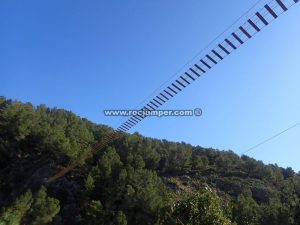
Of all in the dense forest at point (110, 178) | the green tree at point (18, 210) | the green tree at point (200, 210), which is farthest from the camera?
the dense forest at point (110, 178)

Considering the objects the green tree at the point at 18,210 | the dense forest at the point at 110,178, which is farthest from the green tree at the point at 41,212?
the green tree at the point at 18,210

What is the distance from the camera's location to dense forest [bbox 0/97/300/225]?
51062mm

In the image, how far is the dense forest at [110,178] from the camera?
51062 millimetres

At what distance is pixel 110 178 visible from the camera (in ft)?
206

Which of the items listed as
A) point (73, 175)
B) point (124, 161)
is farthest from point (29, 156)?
point (124, 161)

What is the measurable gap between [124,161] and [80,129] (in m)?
11.2

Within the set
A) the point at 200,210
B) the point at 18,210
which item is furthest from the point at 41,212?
the point at 200,210

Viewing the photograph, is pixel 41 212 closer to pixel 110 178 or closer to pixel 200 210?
pixel 110 178

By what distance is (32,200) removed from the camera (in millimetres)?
52438

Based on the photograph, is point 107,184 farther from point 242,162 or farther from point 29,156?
point 242,162

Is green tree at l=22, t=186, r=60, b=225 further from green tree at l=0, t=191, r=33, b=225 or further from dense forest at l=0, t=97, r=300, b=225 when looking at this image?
green tree at l=0, t=191, r=33, b=225

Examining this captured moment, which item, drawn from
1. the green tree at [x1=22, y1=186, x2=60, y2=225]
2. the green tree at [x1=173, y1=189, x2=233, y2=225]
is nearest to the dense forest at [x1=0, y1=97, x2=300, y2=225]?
the green tree at [x1=22, y1=186, x2=60, y2=225]

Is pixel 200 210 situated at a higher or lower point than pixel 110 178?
lower

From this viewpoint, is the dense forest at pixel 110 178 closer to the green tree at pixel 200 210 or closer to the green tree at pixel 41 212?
the green tree at pixel 41 212
